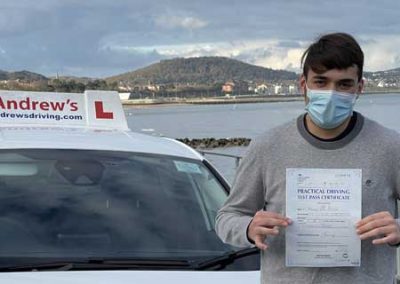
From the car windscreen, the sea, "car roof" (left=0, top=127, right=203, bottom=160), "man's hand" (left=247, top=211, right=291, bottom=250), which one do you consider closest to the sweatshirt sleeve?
"man's hand" (left=247, top=211, right=291, bottom=250)

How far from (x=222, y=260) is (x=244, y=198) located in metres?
0.84

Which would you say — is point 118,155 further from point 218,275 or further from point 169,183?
point 218,275

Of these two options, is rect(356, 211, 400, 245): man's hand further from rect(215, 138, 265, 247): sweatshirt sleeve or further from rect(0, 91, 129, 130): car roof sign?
rect(0, 91, 129, 130): car roof sign

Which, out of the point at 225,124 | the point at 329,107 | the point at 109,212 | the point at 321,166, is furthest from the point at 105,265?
the point at 225,124

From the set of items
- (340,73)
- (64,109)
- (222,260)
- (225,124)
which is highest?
(340,73)

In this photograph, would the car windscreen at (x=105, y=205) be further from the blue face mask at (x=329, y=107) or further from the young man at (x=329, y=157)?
the blue face mask at (x=329, y=107)

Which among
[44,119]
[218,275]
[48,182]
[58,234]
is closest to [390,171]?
[218,275]

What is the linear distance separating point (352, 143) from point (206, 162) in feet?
5.99

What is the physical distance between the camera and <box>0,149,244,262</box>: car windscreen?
3650 mm

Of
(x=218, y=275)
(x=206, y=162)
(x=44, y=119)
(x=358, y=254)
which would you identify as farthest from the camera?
(x=44, y=119)

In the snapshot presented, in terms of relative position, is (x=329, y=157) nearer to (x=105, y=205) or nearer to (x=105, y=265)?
(x=105, y=265)

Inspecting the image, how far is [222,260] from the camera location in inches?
139

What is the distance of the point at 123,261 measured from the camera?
3.48m

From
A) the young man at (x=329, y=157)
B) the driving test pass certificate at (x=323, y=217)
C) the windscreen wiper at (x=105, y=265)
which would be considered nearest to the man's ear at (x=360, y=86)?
the young man at (x=329, y=157)
